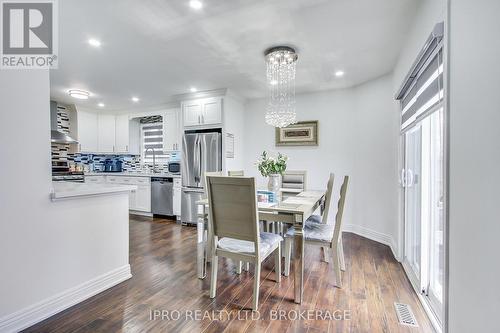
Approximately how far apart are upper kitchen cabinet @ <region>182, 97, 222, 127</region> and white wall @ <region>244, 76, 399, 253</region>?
77 centimetres

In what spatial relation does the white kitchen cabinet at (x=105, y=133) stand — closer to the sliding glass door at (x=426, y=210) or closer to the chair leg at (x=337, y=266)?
the chair leg at (x=337, y=266)

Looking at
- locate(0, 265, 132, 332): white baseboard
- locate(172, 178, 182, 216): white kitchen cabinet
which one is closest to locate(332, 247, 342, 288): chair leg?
locate(0, 265, 132, 332): white baseboard

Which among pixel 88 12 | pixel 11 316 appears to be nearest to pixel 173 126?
pixel 88 12

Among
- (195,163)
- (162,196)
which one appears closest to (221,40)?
(195,163)

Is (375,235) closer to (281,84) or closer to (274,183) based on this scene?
(274,183)

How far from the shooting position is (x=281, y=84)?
402 cm

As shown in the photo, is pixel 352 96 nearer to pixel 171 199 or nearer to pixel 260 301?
pixel 260 301

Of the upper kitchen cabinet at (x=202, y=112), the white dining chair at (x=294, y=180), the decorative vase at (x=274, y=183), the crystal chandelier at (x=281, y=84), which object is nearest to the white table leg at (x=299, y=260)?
the decorative vase at (x=274, y=183)

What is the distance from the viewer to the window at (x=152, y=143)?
5.77 m

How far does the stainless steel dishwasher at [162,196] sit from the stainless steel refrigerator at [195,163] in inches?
17.9

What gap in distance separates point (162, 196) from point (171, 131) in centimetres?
139

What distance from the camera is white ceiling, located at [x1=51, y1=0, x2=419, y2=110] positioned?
2002 millimetres

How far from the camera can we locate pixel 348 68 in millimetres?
3283
